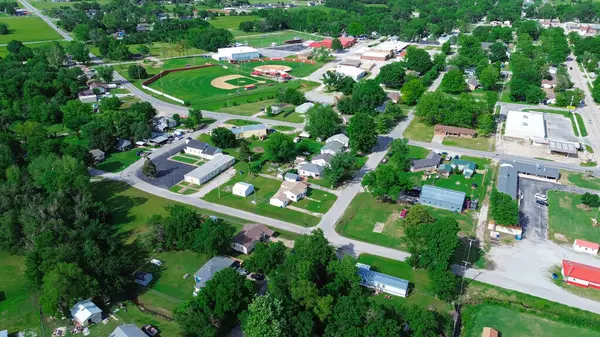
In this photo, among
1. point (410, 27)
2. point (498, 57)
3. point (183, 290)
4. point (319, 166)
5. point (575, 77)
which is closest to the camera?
point (183, 290)

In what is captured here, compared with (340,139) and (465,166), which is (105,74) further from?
(465,166)

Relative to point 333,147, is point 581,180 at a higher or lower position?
higher

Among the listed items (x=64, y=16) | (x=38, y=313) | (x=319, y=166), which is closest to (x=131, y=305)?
(x=38, y=313)

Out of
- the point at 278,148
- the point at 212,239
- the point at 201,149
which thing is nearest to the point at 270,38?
the point at 201,149

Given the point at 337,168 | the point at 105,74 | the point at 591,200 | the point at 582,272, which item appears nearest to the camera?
the point at 582,272

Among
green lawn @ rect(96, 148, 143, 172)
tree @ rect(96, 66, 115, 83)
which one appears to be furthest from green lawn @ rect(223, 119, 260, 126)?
tree @ rect(96, 66, 115, 83)

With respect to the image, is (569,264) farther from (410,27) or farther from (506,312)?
(410,27)

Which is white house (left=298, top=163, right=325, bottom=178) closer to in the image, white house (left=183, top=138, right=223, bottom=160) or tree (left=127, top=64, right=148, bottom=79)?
white house (left=183, top=138, right=223, bottom=160)
